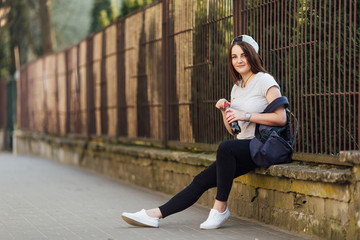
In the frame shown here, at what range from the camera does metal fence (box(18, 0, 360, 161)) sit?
20.9ft

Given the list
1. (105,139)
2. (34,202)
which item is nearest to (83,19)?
(105,139)

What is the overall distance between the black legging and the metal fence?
53 cm

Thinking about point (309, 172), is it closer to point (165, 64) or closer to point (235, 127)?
point (235, 127)

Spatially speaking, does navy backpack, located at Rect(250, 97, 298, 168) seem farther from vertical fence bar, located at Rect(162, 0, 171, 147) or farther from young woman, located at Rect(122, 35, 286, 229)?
vertical fence bar, located at Rect(162, 0, 171, 147)

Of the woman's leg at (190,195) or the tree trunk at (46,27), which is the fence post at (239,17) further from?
the tree trunk at (46,27)

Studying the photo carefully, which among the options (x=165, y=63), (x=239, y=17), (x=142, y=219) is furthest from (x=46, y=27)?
(x=142, y=219)

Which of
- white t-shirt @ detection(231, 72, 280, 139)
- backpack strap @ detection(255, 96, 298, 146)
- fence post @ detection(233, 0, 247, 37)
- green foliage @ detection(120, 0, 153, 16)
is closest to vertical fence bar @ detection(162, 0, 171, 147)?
fence post @ detection(233, 0, 247, 37)

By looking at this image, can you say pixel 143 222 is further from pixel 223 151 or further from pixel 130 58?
pixel 130 58

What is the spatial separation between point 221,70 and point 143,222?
7.78 feet

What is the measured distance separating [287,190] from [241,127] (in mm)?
716

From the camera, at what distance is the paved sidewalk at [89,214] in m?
6.60

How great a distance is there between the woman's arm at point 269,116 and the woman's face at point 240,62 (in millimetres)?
372

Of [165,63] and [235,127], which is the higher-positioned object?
[165,63]

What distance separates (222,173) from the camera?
6.80 metres
